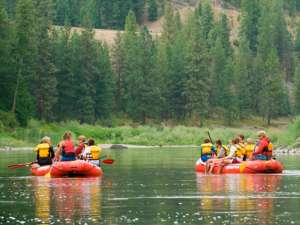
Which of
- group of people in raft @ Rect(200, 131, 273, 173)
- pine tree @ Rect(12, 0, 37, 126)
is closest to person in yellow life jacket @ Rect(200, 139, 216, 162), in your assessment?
group of people in raft @ Rect(200, 131, 273, 173)

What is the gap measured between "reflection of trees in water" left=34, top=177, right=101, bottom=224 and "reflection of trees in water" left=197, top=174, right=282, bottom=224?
9.78 feet

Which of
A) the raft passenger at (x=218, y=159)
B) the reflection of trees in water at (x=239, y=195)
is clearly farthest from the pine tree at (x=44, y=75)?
the reflection of trees in water at (x=239, y=195)

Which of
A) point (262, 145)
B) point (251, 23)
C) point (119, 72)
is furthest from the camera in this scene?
point (251, 23)

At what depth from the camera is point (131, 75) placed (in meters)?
124

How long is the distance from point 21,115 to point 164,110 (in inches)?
1575

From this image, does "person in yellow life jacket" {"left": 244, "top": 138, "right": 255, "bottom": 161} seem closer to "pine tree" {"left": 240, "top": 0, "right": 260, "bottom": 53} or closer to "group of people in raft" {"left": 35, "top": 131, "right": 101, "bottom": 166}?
"group of people in raft" {"left": 35, "top": 131, "right": 101, "bottom": 166}

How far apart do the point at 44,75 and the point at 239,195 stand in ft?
249

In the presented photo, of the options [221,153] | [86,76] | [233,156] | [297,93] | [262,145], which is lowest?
[233,156]

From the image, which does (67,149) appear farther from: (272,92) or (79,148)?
(272,92)

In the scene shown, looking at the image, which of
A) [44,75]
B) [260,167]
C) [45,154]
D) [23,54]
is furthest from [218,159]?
[44,75]

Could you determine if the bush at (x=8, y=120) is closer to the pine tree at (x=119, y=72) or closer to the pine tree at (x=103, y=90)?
the pine tree at (x=103, y=90)

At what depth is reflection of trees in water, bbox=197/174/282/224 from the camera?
1008 inches

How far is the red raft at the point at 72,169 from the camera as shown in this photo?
39.2 meters

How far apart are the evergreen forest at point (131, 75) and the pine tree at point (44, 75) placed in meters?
0.10
